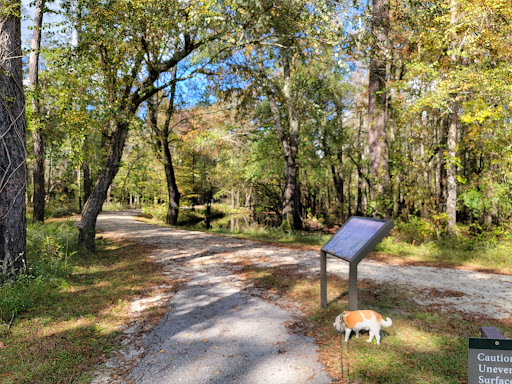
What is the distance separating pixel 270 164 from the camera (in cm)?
1717

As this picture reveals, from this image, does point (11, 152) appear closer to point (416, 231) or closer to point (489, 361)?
point (489, 361)

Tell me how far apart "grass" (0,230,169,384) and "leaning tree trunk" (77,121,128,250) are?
137 cm

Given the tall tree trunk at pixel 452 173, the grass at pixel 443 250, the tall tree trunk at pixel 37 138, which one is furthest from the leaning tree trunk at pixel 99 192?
the tall tree trunk at pixel 452 173

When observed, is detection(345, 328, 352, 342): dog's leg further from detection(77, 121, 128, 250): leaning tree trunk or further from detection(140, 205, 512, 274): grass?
detection(77, 121, 128, 250): leaning tree trunk

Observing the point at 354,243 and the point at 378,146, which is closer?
the point at 354,243

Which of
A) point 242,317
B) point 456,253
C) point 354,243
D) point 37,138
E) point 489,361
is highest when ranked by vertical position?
point 37,138

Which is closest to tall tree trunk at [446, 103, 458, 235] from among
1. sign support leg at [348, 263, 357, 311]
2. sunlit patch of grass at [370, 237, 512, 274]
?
sunlit patch of grass at [370, 237, 512, 274]

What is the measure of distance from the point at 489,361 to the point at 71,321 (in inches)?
188

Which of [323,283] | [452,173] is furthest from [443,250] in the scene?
[323,283]

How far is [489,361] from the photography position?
1.74 meters

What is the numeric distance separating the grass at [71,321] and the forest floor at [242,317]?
1.02ft

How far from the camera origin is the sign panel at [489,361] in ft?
5.61

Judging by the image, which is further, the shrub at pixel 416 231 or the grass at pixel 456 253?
the shrub at pixel 416 231

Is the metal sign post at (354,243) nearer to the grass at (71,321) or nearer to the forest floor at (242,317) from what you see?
the forest floor at (242,317)
